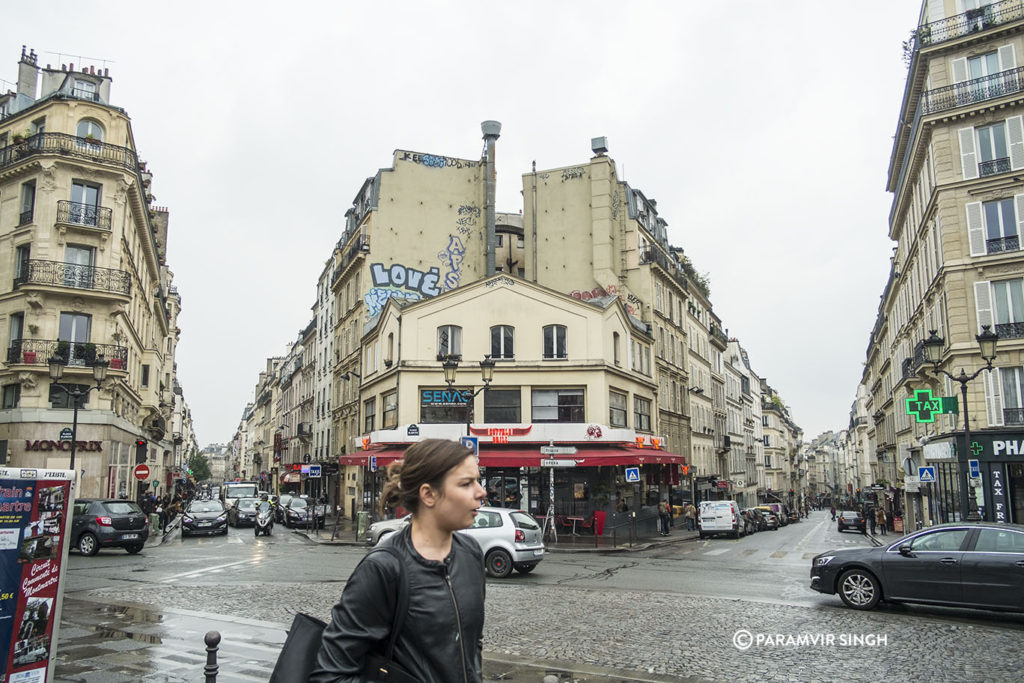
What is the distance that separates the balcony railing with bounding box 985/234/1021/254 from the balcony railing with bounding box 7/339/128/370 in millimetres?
34647

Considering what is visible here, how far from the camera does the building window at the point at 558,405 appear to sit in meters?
33.1

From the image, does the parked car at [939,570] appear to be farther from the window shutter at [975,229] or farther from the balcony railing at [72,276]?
the balcony railing at [72,276]

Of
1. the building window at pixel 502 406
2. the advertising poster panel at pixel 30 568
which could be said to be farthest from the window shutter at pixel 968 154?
the advertising poster panel at pixel 30 568

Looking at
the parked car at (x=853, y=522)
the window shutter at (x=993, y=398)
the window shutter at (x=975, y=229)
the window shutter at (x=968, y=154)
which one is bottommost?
the parked car at (x=853, y=522)

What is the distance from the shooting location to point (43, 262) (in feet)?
105

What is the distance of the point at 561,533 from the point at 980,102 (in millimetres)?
23219

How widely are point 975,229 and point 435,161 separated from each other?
1081 inches

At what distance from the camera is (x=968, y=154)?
28500 millimetres

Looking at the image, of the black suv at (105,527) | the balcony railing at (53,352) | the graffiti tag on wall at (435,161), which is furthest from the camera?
the graffiti tag on wall at (435,161)

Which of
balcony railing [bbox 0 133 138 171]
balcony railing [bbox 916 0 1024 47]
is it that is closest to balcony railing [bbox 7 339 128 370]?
balcony railing [bbox 0 133 138 171]

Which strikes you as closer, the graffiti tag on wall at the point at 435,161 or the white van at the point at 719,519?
the white van at the point at 719,519

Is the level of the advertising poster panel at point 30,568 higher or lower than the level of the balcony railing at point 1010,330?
lower

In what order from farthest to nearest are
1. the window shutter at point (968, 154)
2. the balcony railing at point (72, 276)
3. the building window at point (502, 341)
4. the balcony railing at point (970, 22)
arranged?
the building window at point (502, 341) → the balcony railing at point (72, 276) → the window shutter at point (968, 154) → the balcony railing at point (970, 22)

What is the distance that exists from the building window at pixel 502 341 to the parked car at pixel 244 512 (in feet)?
54.0
